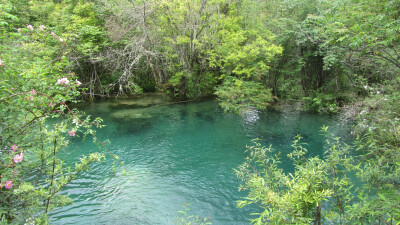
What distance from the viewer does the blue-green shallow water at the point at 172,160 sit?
19.7 ft

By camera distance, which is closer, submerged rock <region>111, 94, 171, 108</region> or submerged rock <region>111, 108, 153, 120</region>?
submerged rock <region>111, 108, 153, 120</region>

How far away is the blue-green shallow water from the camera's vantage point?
19.7 feet

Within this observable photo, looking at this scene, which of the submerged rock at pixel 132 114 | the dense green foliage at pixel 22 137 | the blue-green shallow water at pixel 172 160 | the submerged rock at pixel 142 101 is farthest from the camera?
the submerged rock at pixel 142 101

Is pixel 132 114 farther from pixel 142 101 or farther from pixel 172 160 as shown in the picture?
pixel 172 160

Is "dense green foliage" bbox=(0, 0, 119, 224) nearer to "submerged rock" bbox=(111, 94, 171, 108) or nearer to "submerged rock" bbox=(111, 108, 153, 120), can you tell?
"submerged rock" bbox=(111, 108, 153, 120)

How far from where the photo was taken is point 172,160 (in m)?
9.04

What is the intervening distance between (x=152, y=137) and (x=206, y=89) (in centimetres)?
1100

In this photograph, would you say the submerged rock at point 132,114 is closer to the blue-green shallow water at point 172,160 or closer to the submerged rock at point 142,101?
the blue-green shallow water at point 172,160

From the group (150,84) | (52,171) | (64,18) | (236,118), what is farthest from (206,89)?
(52,171)

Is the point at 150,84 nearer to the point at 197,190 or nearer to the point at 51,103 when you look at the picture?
the point at 197,190

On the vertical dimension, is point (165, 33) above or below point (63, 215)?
above

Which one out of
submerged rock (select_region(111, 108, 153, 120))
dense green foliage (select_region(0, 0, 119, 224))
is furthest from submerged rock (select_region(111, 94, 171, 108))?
dense green foliage (select_region(0, 0, 119, 224))

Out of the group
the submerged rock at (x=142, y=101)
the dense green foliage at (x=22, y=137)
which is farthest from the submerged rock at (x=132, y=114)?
the dense green foliage at (x=22, y=137)

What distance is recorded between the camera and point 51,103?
3.28m
